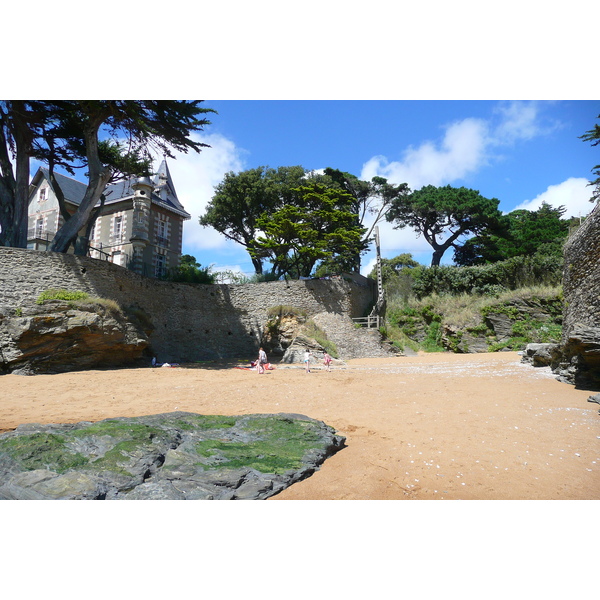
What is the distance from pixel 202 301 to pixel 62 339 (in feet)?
31.0

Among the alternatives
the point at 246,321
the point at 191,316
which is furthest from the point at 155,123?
the point at 246,321

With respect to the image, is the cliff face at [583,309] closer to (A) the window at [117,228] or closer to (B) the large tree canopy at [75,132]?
(B) the large tree canopy at [75,132]

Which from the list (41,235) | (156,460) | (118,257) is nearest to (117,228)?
(118,257)

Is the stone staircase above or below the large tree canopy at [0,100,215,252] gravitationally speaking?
below

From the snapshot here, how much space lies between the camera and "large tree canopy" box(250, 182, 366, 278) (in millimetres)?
22969

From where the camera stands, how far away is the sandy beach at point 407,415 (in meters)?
3.64

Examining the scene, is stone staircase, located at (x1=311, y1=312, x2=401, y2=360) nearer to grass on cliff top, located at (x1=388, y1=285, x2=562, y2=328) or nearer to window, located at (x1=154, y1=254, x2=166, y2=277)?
grass on cliff top, located at (x1=388, y1=285, x2=562, y2=328)

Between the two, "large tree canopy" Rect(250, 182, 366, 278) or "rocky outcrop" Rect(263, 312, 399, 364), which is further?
"large tree canopy" Rect(250, 182, 366, 278)

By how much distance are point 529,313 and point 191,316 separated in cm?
1744

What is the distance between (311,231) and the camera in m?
22.7

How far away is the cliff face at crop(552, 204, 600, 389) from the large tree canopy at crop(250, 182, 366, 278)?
579 inches

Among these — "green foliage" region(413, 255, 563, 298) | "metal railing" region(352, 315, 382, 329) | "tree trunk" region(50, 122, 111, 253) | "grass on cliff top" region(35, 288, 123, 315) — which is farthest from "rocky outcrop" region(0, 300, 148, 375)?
"green foliage" region(413, 255, 563, 298)

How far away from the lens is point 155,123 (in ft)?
50.1

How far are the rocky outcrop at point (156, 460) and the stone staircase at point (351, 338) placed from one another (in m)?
14.7
